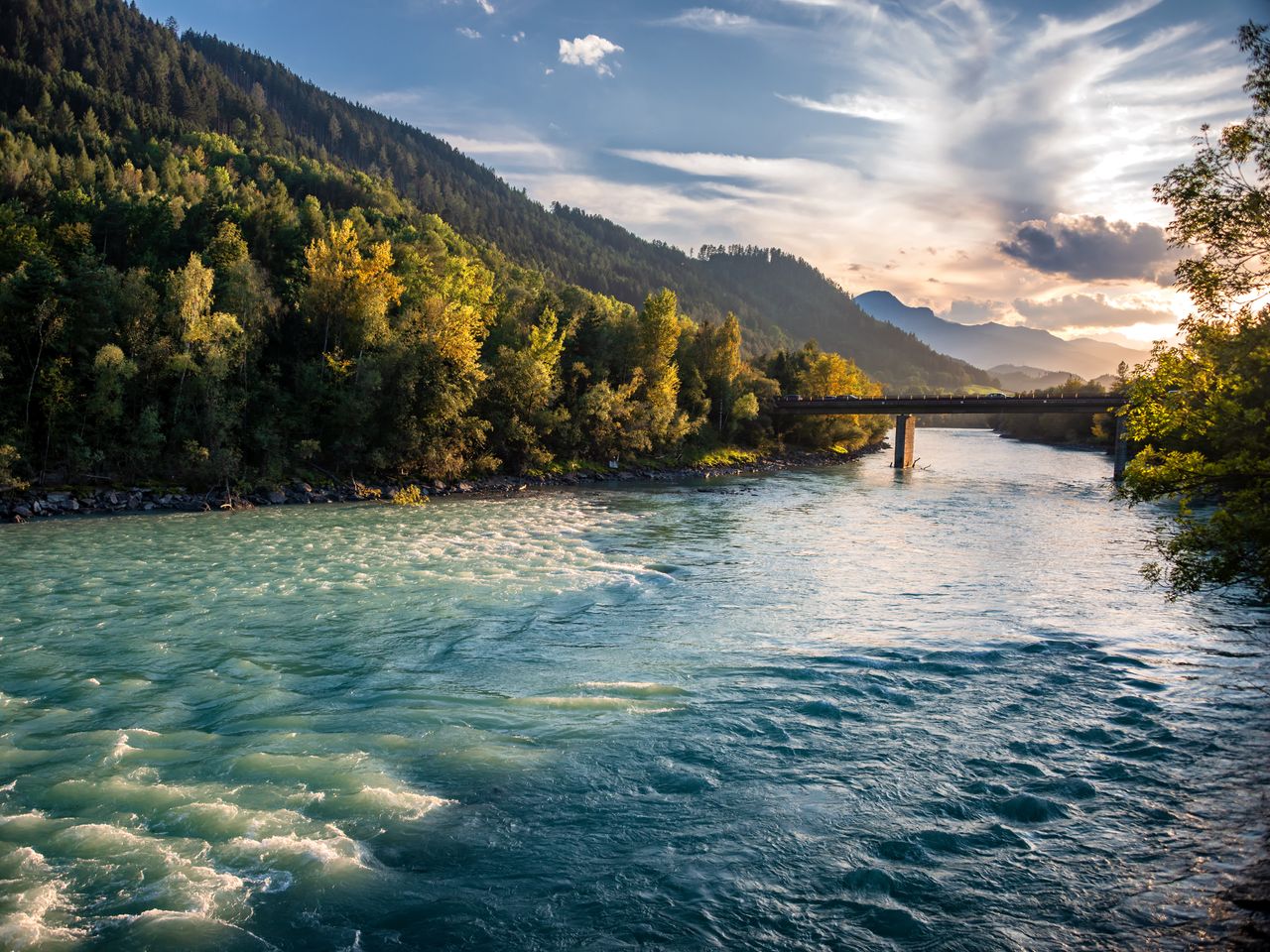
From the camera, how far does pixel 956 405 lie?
86312 mm

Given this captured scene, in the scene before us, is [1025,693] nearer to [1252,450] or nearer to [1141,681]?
[1141,681]

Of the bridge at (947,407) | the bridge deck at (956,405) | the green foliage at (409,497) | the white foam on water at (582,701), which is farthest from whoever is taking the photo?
the bridge deck at (956,405)

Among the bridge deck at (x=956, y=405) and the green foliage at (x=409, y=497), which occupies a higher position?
the bridge deck at (x=956, y=405)

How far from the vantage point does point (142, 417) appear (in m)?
44.2

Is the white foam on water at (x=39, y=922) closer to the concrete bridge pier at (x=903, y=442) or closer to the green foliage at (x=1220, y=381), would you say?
the green foliage at (x=1220, y=381)

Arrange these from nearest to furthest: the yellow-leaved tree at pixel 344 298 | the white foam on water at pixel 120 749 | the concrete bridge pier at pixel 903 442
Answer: the white foam on water at pixel 120 749 → the yellow-leaved tree at pixel 344 298 → the concrete bridge pier at pixel 903 442

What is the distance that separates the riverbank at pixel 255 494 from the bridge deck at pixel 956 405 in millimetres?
26178

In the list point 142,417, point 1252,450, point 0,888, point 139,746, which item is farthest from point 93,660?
point 142,417

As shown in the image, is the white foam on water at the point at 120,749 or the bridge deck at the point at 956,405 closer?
the white foam on water at the point at 120,749

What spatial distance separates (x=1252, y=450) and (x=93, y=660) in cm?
2530

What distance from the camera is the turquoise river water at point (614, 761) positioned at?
826 cm

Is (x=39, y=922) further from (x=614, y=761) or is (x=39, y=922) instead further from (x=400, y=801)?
(x=614, y=761)

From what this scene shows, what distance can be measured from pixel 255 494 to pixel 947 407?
74.7 m

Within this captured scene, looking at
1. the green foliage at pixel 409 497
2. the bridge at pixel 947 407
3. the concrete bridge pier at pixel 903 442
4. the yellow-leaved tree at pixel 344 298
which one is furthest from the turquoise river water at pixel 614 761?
the concrete bridge pier at pixel 903 442
